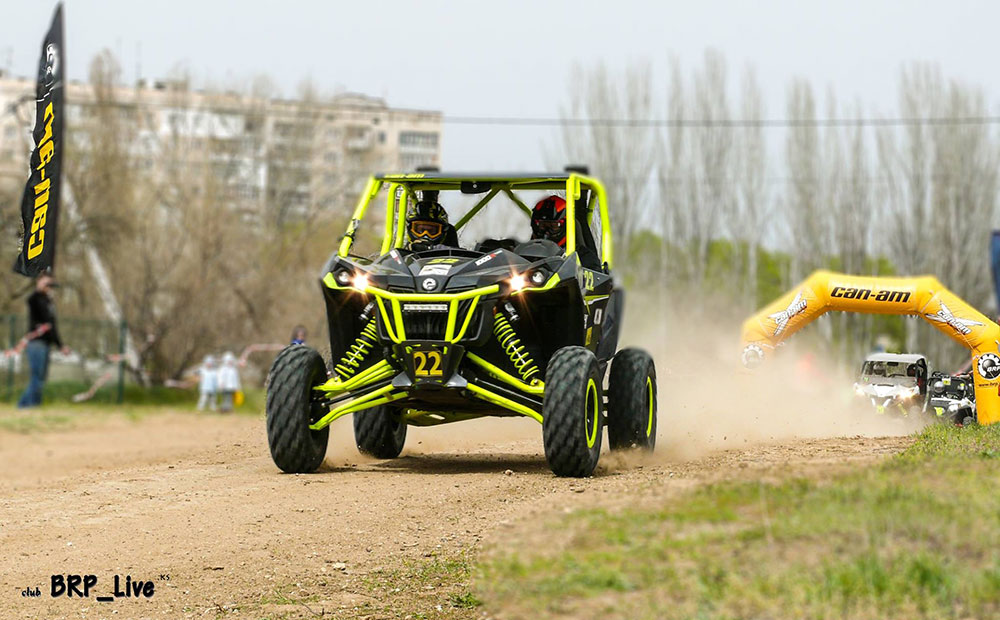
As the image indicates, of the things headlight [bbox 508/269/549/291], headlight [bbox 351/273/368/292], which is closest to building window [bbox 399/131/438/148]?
headlight [bbox 351/273/368/292]

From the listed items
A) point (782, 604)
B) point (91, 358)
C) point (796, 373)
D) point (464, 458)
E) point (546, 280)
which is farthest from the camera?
point (91, 358)

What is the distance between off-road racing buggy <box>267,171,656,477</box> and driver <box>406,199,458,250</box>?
176mm

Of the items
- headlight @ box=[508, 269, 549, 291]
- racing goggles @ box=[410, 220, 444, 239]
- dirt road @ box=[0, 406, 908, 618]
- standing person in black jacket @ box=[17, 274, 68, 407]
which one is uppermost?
racing goggles @ box=[410, 220, 444, 239]

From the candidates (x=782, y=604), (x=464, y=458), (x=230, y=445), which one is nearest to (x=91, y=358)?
(x=230, y=445)

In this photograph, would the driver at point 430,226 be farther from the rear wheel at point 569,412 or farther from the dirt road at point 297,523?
the rear wheel at point 569,412

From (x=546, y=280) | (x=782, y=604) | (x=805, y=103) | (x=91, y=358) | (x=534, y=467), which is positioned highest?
(x=805, y=103)

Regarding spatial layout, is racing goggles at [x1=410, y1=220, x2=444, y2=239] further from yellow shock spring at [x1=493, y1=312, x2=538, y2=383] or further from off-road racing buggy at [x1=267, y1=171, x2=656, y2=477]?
yellow shock spring at [x1=493, y1=312, x2=538, y2=383]

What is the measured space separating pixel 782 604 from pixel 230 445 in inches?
431

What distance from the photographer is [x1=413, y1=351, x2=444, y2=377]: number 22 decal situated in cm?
1074

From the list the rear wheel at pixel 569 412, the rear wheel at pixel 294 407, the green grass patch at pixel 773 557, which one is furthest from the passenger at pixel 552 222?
the green grass patch at pixel 773 557

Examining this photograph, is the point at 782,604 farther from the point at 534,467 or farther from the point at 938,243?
the point at 938,243

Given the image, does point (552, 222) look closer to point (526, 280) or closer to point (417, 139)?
point (526, 280)

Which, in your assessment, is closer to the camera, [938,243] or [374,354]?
[374,354]

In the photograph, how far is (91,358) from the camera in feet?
103
